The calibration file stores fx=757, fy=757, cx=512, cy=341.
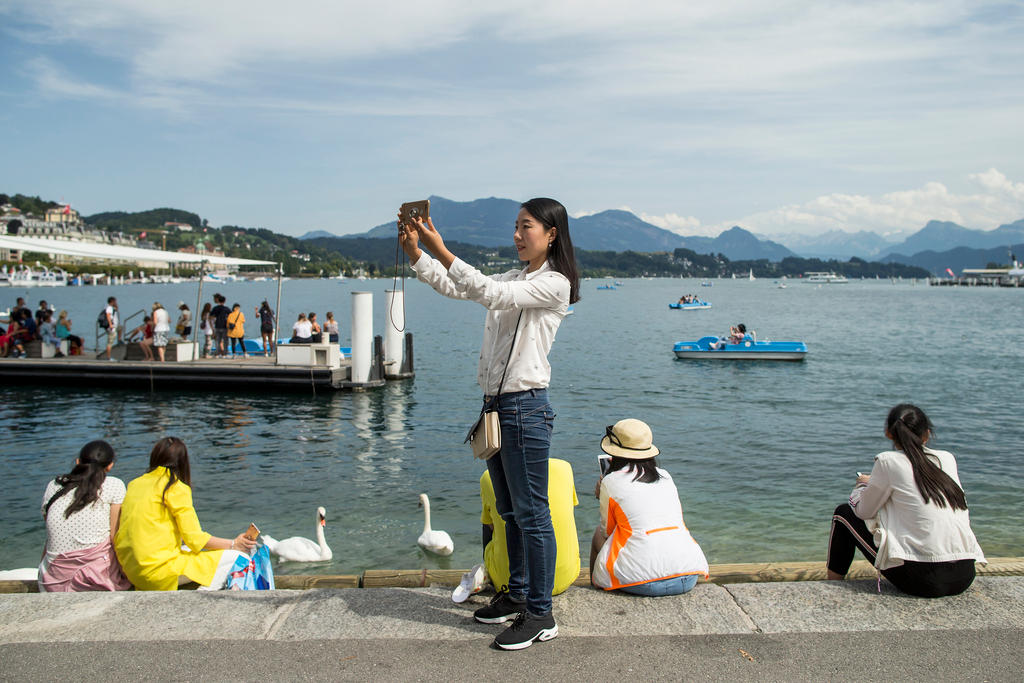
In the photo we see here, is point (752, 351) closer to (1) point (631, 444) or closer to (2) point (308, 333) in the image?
(2) point (308, 333)

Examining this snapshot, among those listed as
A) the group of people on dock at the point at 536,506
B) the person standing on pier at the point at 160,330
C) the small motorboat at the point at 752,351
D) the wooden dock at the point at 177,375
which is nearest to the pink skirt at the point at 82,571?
the group of people on dock at the point at 536,506

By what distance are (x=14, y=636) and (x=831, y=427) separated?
1905cm

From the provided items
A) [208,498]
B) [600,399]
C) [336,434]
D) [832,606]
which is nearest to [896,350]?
[600,399]

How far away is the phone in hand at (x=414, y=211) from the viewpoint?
3564 mm

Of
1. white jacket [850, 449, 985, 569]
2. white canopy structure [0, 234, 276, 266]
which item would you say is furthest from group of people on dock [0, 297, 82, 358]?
white jacket [850, 449, 985, 569]

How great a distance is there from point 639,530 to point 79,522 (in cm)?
Result: 381

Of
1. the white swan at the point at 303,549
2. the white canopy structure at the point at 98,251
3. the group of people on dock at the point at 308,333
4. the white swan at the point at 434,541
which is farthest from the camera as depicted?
the group of people on dock at the point at 308,333

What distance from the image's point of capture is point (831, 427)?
64.0ft

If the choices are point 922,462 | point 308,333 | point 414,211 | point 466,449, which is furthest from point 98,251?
point 922,462

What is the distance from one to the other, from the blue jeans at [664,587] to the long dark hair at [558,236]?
1735 mm

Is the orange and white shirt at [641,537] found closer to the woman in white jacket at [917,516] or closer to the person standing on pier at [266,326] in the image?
the woman in white jacket at [917,516]

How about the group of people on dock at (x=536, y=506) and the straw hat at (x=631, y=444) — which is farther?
the straw hat at (x=631, y=444)

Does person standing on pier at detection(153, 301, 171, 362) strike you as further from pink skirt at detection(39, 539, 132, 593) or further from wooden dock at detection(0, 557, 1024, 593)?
wooden dock at detection(0, 557, 1024, 593)

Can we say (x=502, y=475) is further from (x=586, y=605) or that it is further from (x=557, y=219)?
(x=557, y=219)
